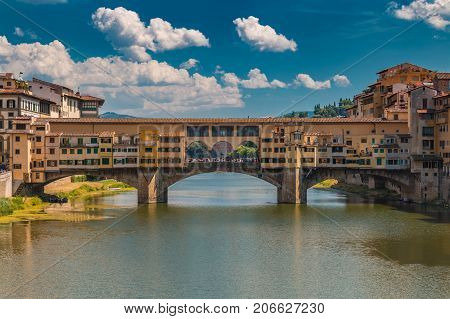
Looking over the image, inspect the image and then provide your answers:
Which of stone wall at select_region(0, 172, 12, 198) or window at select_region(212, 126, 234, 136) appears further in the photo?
window at select_region(212, 126, 234, 136)

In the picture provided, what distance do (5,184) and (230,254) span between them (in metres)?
30.7

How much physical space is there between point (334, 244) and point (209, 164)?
25845 mm

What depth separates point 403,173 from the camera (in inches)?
2547

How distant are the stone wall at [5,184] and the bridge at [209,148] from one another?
112 centimetres

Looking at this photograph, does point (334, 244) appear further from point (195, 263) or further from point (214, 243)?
point (195, 263)

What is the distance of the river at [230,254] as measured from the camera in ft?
97.1

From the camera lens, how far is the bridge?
207 feet

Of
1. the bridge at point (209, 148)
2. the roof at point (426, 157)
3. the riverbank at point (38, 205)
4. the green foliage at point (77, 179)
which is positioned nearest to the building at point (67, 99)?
the green foliage at point (77, 179)

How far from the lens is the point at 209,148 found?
6550 cm

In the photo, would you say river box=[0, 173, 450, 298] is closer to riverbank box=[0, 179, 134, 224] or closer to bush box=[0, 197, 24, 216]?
riverbank box=[0, 179, 134, 224]

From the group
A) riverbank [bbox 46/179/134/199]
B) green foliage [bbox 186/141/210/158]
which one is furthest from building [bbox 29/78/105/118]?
green foliage [bbox 186/141/210/158]

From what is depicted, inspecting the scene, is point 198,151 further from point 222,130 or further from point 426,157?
point 426,157

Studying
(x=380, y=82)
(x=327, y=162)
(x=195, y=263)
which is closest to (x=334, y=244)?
(x=195, y=263)

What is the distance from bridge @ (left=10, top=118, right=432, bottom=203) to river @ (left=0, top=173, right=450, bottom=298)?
5.86 metres
